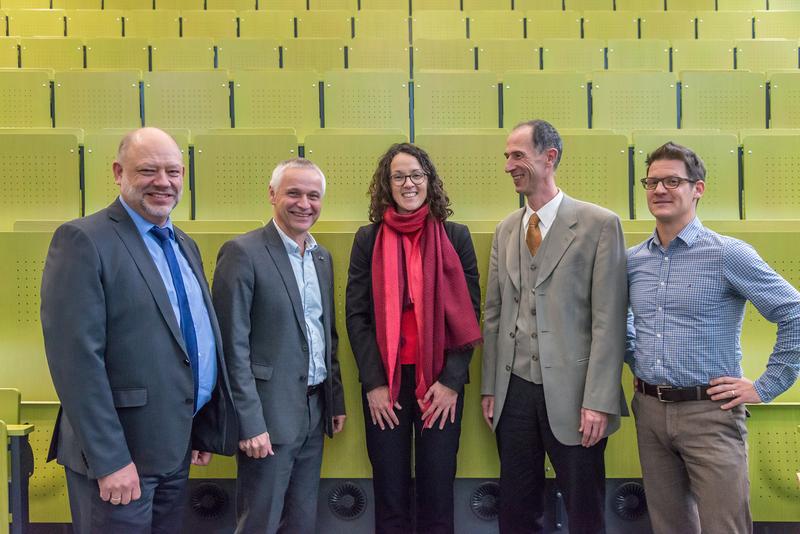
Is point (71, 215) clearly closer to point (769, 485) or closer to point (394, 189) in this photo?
point (394, 189)

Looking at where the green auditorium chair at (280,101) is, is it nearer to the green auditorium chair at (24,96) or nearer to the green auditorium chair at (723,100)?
the green auditorium chair at (24,96)

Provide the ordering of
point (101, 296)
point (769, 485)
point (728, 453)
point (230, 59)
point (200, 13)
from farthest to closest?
point (200, 13)
point (230, 59)
point (769, 485)
point (728, 453)
point (101, 296)

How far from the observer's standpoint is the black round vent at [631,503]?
1499 millimetres

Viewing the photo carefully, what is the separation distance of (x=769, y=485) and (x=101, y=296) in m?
1.61

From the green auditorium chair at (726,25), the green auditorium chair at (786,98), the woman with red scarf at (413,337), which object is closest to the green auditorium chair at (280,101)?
the woman with red scarf at (413,337)

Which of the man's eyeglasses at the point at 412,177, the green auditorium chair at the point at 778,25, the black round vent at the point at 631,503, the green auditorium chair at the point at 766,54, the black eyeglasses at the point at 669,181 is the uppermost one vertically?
the green auditorium chair at the point at 778,25

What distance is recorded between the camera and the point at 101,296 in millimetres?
917

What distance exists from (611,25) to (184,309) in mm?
3770

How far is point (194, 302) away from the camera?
3.48 ft

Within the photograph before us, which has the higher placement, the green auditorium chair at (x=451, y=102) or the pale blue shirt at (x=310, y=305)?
the green auditorium chair at (x=451, y=102)

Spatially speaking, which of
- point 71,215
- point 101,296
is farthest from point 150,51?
point 101,296

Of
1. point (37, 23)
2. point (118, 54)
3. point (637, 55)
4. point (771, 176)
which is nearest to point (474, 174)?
point (771, 176)

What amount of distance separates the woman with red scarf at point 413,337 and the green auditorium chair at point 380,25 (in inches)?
109

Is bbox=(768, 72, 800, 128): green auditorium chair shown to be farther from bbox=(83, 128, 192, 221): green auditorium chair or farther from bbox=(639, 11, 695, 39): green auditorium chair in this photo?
bbox=(83, 128, 192, 221): green auditorium chair
